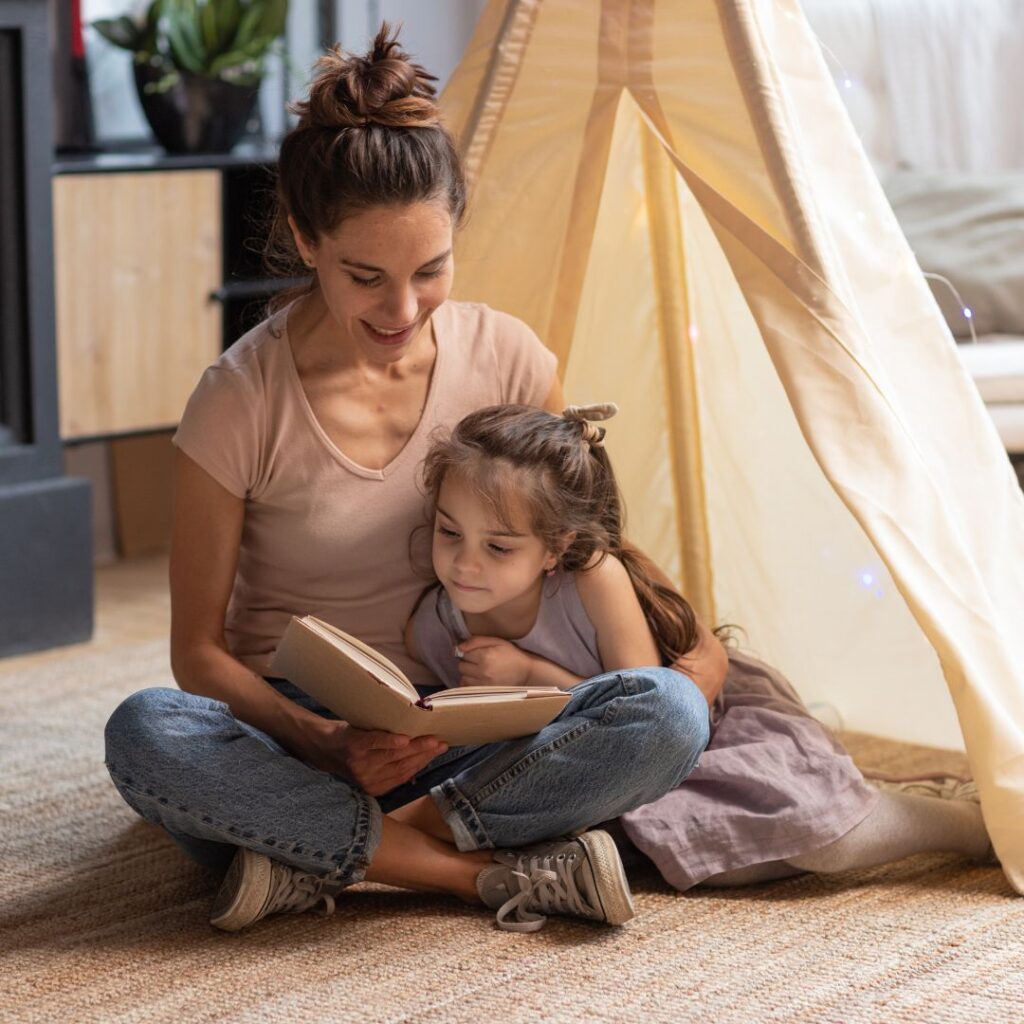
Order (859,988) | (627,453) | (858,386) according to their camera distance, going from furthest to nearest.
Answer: (627,453) < (858,386) < (859,988)

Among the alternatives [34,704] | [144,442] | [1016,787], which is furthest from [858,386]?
[144,442]

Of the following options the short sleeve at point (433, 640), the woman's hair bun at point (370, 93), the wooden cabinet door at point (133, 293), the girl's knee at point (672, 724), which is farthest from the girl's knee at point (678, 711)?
the wooden cabinet door at point (133, 293)

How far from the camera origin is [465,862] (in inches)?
59.7

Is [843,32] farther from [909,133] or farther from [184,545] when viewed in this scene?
[184,545]

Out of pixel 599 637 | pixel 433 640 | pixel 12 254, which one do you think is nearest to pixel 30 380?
pixel 12 254

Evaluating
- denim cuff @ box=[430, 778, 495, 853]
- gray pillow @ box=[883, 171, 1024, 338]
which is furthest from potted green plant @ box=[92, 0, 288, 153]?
denim cuff @ box=[430, 778, 495, 853]

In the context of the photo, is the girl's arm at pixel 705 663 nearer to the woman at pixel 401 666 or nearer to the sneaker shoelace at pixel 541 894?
the woman at pixel 401 666

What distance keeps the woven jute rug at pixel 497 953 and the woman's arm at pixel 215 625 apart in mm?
160

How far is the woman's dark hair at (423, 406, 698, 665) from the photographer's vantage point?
4.99ft

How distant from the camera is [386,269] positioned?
1449 millimetres

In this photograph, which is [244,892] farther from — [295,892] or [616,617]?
[616,617]

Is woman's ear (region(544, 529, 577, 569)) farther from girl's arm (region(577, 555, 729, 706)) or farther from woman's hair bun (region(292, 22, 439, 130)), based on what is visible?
woman's hair bun (region(292, 22, 439, 130))

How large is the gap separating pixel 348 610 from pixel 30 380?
1058 mm

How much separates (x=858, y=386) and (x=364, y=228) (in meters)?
0.49
